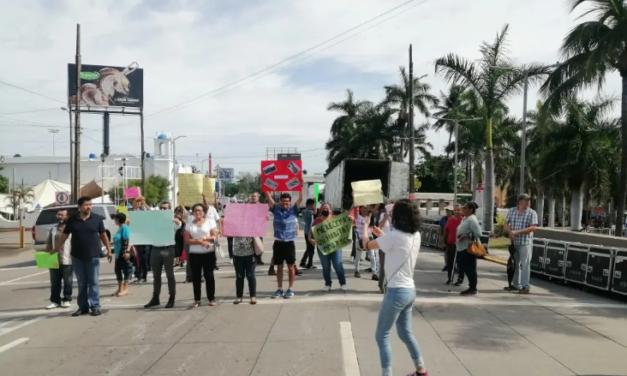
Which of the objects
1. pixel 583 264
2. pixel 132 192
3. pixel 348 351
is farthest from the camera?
pixel 132 192

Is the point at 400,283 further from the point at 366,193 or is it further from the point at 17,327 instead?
the point at 17,327

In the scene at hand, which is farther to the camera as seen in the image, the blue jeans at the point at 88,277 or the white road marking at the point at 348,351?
the blue jeans at the point at 88,277

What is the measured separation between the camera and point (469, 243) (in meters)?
10.4

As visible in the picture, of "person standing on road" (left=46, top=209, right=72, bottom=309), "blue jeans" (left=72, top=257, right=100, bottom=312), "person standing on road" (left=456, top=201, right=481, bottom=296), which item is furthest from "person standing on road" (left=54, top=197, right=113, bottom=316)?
"person standing on road" (left=456, top=201, right=481, bottom=296)

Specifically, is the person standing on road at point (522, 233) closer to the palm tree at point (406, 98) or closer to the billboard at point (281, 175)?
the billboard at point (281, 175)

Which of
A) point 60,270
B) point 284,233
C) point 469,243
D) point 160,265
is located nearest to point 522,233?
point 469,243

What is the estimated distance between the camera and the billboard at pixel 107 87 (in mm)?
58906

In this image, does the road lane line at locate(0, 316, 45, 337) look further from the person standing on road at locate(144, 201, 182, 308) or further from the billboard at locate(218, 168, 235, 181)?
the billboard at locate(218, 168, 235, 181)

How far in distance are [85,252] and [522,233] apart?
7.44 metres

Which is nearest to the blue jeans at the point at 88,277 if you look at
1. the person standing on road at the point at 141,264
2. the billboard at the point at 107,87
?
the person standing on road at the point at 141,264

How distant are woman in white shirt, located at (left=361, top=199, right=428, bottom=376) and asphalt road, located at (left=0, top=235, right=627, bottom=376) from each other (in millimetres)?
766

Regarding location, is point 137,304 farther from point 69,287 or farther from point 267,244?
point 267,244

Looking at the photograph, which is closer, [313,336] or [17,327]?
[313,336]

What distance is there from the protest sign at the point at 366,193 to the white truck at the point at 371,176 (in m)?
11.9
